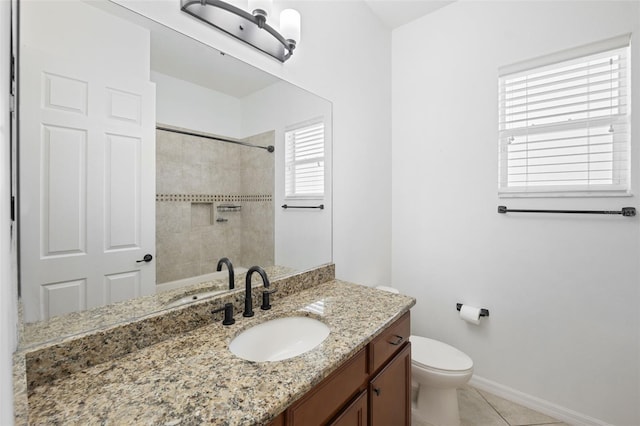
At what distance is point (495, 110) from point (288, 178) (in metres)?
1.50

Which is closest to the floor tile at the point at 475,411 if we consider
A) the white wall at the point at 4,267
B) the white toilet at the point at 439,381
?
the white toilet at the point at 439,381

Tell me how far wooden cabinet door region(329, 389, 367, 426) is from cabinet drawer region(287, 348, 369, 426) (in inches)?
0.8

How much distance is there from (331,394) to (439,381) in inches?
40.5

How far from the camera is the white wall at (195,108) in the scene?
1031mm

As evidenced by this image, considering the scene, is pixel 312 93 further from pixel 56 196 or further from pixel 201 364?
pixel 201 364

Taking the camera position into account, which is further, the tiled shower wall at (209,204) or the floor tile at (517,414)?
the floor tile at (517,414)

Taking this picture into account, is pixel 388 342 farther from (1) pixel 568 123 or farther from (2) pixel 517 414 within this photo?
(1) pixel 568 123

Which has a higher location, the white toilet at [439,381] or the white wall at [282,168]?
the white wall at [282,168]

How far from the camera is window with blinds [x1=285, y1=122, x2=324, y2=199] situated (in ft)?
5.11

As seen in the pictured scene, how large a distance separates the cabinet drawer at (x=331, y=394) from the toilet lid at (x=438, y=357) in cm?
79

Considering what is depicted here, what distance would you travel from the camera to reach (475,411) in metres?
1.81

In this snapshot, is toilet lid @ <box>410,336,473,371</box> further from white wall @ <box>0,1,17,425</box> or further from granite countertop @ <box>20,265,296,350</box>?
white wall @ <box>0,1,17,425</box>

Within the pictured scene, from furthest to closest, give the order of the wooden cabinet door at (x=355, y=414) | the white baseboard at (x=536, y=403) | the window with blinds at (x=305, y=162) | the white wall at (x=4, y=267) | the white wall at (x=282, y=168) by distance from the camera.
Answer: the white baseboard at (x=536, y=403) → the window with blinds at (x=305, y=162) → the white wall at (x=282, y=168) → the wooden cabinet door at (x=355, y=414) → the white wall at (x=4, y=267)

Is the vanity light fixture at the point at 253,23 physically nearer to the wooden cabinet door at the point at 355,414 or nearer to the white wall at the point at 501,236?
the white wall at the point at 501,236
